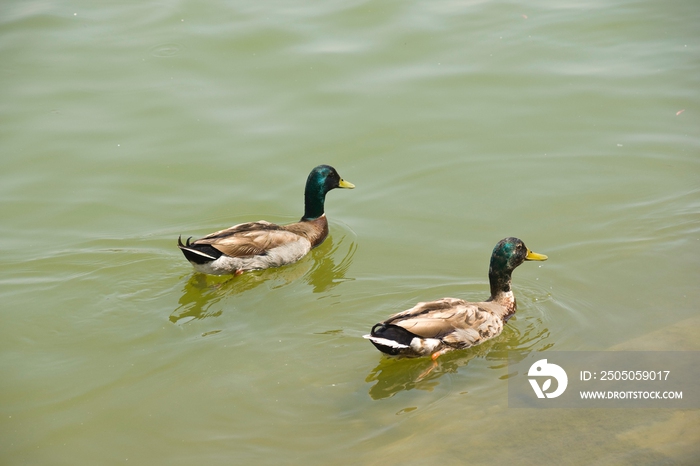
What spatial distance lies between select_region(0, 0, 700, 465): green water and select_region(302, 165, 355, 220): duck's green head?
1.16ft

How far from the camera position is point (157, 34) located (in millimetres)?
14008

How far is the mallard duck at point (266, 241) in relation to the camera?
878 cm

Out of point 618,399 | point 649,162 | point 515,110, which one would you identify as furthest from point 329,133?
point 618,399

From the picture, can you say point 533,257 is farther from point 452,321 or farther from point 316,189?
point 316,189

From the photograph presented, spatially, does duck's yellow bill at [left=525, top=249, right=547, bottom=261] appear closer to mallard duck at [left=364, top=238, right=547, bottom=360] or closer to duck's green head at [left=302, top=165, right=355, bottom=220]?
mallard duck at [left=364, top=238, right=547, bottom=360]

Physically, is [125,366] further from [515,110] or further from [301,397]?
[515,110]

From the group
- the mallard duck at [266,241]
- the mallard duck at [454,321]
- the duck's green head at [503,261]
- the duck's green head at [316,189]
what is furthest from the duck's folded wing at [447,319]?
the duck's green head at [316,189]

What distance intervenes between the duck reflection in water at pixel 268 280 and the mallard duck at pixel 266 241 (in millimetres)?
109

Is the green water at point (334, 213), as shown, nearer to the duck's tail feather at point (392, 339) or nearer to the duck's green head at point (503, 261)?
the duck's tail feather at point (392, 339)

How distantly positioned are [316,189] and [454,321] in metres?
3.34

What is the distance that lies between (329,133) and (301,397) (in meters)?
5.59

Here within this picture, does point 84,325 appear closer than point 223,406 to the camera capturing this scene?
No

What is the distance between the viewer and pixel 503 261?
7.93 meters

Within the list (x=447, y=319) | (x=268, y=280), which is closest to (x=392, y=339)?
(x=447, y=319)
